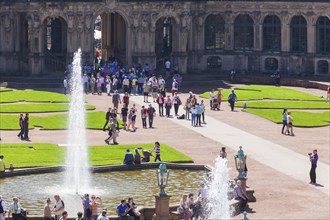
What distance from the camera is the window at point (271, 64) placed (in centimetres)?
12400

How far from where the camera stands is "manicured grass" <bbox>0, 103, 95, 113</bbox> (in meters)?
91.4

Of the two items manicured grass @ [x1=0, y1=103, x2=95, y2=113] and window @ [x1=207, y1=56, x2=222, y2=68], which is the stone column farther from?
window @ [x1=207, y1=56, x2=222, y2=68]

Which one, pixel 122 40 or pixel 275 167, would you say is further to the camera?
pixel 122 40

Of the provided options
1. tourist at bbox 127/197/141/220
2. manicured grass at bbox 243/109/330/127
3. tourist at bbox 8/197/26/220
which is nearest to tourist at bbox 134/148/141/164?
tourist at bbox 127/197/141/220

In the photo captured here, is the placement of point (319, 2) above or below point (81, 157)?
above

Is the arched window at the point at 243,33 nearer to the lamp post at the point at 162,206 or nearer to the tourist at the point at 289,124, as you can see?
the tourist at the point at 289,124

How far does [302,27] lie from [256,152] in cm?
4937

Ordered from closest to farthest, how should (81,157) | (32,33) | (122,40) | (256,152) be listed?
(81,157) < (256,152) < (32,33) < (122,40)

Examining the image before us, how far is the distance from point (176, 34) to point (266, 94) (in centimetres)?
1831

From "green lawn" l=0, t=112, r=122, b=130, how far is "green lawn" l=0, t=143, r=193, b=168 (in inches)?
330

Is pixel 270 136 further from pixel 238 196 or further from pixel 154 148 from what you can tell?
pixel 238 196

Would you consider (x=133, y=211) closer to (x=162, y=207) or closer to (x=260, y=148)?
(x=162, y=207)

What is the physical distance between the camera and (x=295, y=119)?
89.4 m

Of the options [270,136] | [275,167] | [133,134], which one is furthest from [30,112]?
[275,167]
